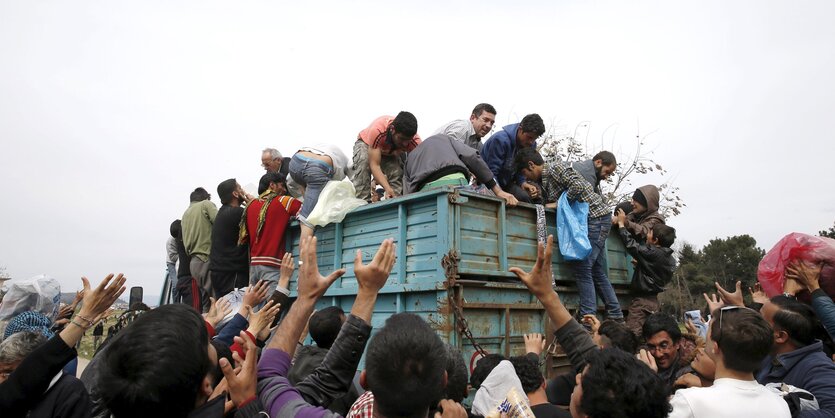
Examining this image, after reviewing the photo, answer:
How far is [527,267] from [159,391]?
11.5ft

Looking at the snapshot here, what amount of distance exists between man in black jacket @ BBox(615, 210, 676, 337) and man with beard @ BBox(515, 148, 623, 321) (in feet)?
→ 1.13

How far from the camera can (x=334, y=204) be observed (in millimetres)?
4758

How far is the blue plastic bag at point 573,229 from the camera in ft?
14.8

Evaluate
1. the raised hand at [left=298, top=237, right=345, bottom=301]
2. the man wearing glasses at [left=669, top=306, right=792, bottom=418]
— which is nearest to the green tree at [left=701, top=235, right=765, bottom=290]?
the man wearing glasses at [left=669, top=306, right=792, bottom=418]

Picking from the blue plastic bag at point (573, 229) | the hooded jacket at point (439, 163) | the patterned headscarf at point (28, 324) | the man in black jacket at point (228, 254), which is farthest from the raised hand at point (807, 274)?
the man in black jacket at point (228, 254)

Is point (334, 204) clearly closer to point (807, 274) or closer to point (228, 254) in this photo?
point (228, 254)

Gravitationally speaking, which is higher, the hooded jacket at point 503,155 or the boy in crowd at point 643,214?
the hooded jacket at point 503,155

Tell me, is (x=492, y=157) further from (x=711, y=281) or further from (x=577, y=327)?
(x=711, y=281)

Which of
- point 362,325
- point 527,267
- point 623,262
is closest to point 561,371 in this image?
point 527,267

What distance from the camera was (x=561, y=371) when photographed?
4.27m

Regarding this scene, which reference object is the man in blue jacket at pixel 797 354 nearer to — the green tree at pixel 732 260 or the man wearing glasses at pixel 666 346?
the man wearing glasses at pixel 666 346

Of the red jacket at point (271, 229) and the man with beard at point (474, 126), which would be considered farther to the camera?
the man with beard at point (474, 126)

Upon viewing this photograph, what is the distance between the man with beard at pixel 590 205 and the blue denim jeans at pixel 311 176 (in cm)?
215

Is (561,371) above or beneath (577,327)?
beneath
